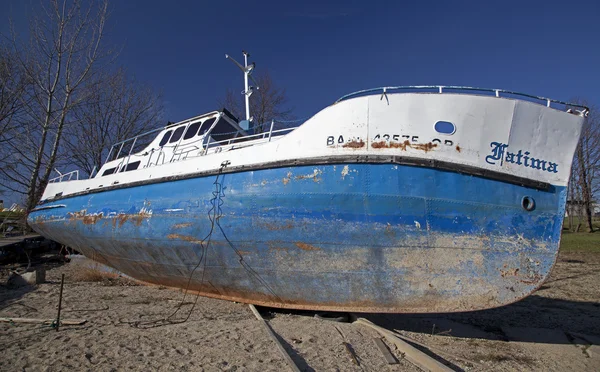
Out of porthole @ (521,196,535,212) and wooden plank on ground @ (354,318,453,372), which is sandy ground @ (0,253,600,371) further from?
porthole @ (521,196,535,212)

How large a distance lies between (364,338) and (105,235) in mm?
6194

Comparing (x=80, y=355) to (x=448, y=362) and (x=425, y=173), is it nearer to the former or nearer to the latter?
(x=448, y=362)

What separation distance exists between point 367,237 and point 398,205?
0.61 meters

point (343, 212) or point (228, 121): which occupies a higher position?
point (228, 121)

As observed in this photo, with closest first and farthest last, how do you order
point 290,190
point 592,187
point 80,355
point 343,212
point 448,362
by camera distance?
point 80,355 → point 448,362 → point 343,212 → point 290,190 → point 592,187

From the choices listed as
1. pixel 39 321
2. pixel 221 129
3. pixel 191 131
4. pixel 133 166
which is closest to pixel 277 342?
pixel 39 321

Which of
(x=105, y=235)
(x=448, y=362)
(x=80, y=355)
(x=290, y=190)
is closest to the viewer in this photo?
(x=80, y=355)

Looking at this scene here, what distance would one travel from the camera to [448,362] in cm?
443

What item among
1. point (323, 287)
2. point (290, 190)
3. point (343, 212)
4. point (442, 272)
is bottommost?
point (323, 287)

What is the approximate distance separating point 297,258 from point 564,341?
4.76 m

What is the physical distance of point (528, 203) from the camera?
14.9 ft

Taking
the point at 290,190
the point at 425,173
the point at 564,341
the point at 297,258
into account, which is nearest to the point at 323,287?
the point at 297,258

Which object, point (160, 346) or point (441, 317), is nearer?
point (160, 346)

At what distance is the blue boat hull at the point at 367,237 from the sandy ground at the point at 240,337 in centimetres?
60
